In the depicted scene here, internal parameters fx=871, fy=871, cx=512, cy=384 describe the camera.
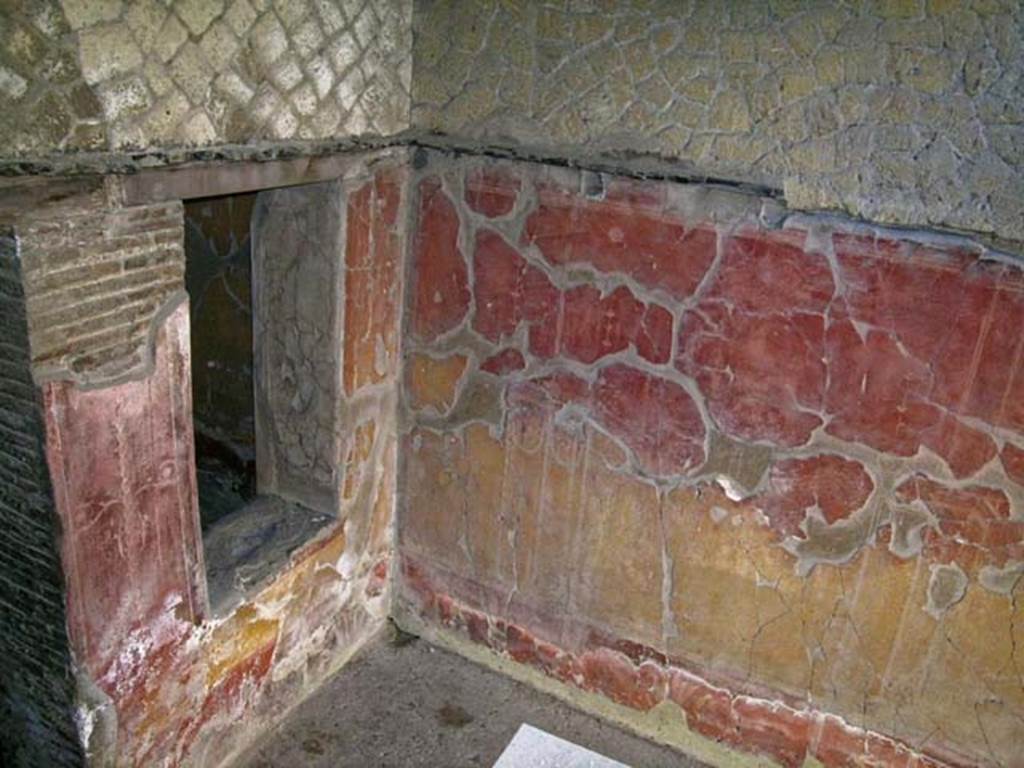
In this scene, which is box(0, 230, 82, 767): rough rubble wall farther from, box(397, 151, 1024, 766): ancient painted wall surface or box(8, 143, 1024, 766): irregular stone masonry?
box(397, 151, 1024, 766): ancient painted wall surface

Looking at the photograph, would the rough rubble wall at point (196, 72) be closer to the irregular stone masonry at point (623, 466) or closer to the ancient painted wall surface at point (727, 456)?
the irregular stone masonry at point (623, 466)

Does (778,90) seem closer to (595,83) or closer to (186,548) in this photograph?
(595,83)

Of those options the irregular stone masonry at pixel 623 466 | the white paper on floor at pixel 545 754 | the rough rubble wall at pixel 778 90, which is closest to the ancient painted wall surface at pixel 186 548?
the irregular stone masonry at pixel 623 466

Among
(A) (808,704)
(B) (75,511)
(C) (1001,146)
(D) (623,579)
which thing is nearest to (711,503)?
(D) (623,579)

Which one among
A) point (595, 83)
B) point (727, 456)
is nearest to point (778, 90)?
point (595, 83)

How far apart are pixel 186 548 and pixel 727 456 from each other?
1508 millimetres

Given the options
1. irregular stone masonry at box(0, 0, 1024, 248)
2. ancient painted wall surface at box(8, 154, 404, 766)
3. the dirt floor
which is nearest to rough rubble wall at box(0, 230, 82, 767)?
ancient painted wall surface at box(8, 154, 404, 766)

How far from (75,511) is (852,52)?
2.08 meters

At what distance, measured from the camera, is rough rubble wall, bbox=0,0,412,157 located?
1.63m

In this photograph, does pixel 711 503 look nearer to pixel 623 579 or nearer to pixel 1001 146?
pixel 623 579

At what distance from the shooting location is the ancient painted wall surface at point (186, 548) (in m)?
1.98

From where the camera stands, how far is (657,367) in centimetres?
253

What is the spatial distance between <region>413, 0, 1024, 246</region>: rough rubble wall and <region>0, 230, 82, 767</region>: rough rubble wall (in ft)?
4.59

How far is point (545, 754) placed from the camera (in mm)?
2736
